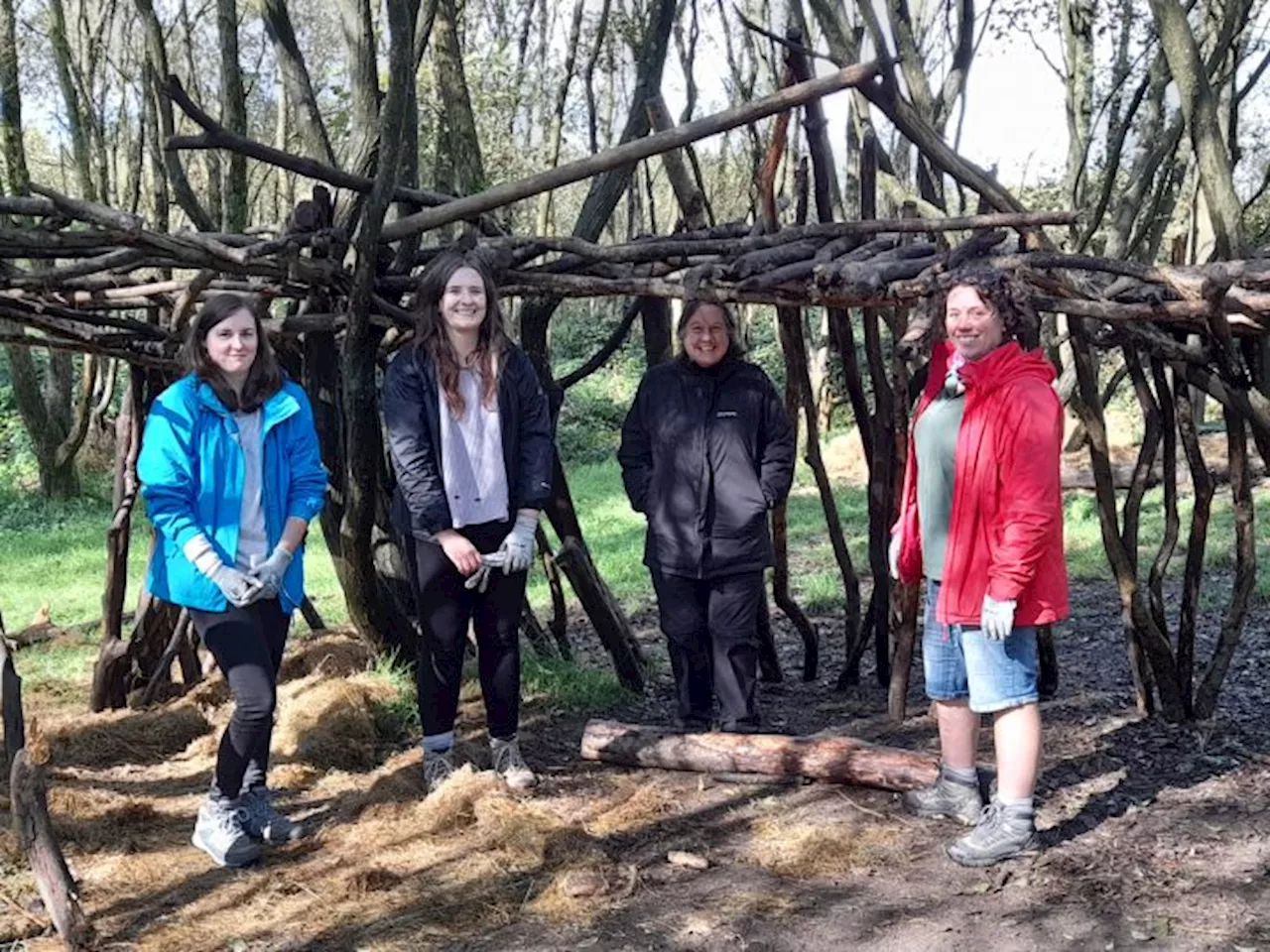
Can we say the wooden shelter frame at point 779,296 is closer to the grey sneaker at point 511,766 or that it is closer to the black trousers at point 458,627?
the black trousers at point 458,627

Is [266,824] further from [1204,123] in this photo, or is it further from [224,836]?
[1204,123]

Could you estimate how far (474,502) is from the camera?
409 centimetres

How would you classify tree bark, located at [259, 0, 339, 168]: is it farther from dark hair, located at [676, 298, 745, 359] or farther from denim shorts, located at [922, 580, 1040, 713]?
denim shorts, located at [922, 580, 1040, 713]

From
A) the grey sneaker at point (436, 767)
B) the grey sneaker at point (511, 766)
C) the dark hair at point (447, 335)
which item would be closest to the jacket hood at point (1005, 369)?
the dark hair at point (447, 335)

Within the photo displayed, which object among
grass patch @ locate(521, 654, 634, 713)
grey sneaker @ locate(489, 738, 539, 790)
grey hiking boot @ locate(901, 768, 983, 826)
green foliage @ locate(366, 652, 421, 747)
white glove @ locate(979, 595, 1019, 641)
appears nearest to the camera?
white glove @ locate(979, 595, 1019, 641)

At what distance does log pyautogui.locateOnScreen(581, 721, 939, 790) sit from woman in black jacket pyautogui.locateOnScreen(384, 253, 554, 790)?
2.17ft

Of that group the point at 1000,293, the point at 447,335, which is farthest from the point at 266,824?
the point at 1000,293

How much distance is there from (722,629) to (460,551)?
1085mm

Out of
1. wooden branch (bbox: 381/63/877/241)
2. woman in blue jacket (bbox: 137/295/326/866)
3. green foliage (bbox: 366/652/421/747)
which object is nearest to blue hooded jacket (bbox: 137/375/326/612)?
woman in blue jacket (bbox: 137/295/326/866)

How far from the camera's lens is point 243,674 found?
370 cm

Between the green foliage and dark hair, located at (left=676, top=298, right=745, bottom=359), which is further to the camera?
the green foliage

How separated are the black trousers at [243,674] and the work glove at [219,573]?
9 centimetres

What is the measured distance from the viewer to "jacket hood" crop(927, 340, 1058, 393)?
11.2 feet

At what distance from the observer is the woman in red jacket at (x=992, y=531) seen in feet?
11.1
